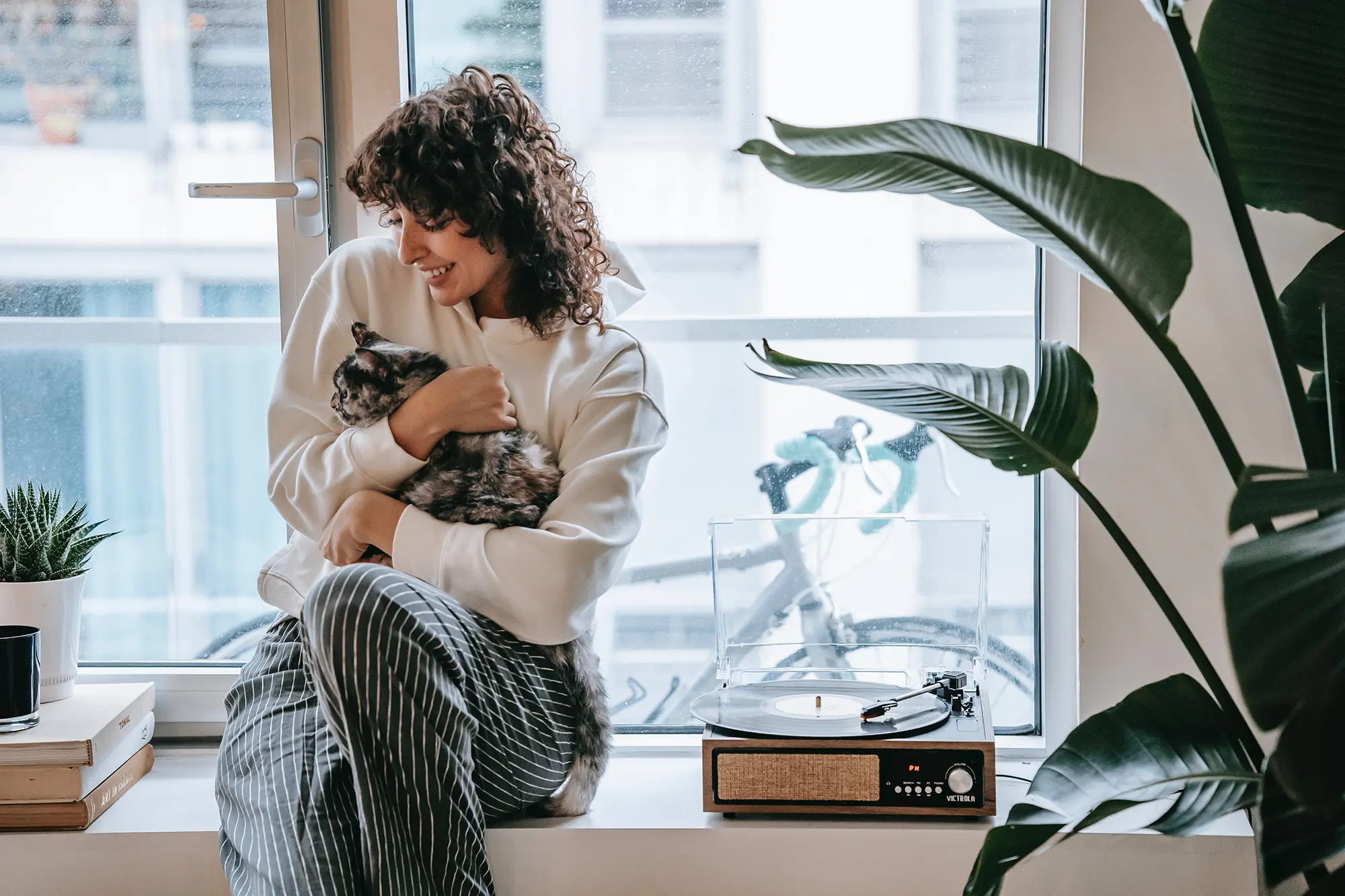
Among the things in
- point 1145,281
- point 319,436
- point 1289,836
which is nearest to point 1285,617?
point 1289,836

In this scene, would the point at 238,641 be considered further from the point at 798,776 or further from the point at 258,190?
the point at 798,776

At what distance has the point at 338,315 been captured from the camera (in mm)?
1431

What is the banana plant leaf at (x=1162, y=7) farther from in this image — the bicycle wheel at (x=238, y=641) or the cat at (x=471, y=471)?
the bicycle wheel at (x=238, y=641)

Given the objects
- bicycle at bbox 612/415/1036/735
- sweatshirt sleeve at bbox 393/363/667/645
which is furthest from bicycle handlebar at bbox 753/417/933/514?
sweatshirt sleeve at bbox 393/363/667/645

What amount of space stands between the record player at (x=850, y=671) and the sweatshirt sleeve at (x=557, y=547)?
0.24 m

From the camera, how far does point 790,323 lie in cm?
167

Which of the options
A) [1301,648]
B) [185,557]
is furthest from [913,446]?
[185,557]

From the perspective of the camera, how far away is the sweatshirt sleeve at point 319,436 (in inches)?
53.4

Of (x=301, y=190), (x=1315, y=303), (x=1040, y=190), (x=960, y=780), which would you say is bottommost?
(x=960, y=780)

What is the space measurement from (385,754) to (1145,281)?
882 millimetres

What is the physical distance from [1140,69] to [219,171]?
1315 millimetres

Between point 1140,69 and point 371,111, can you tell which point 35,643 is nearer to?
point 371,111

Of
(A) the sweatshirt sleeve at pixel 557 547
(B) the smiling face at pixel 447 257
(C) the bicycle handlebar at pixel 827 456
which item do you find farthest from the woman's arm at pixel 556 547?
(C) the bicycle handlebar at pixel 827 456

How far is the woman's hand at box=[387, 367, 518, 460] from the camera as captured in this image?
134cm
